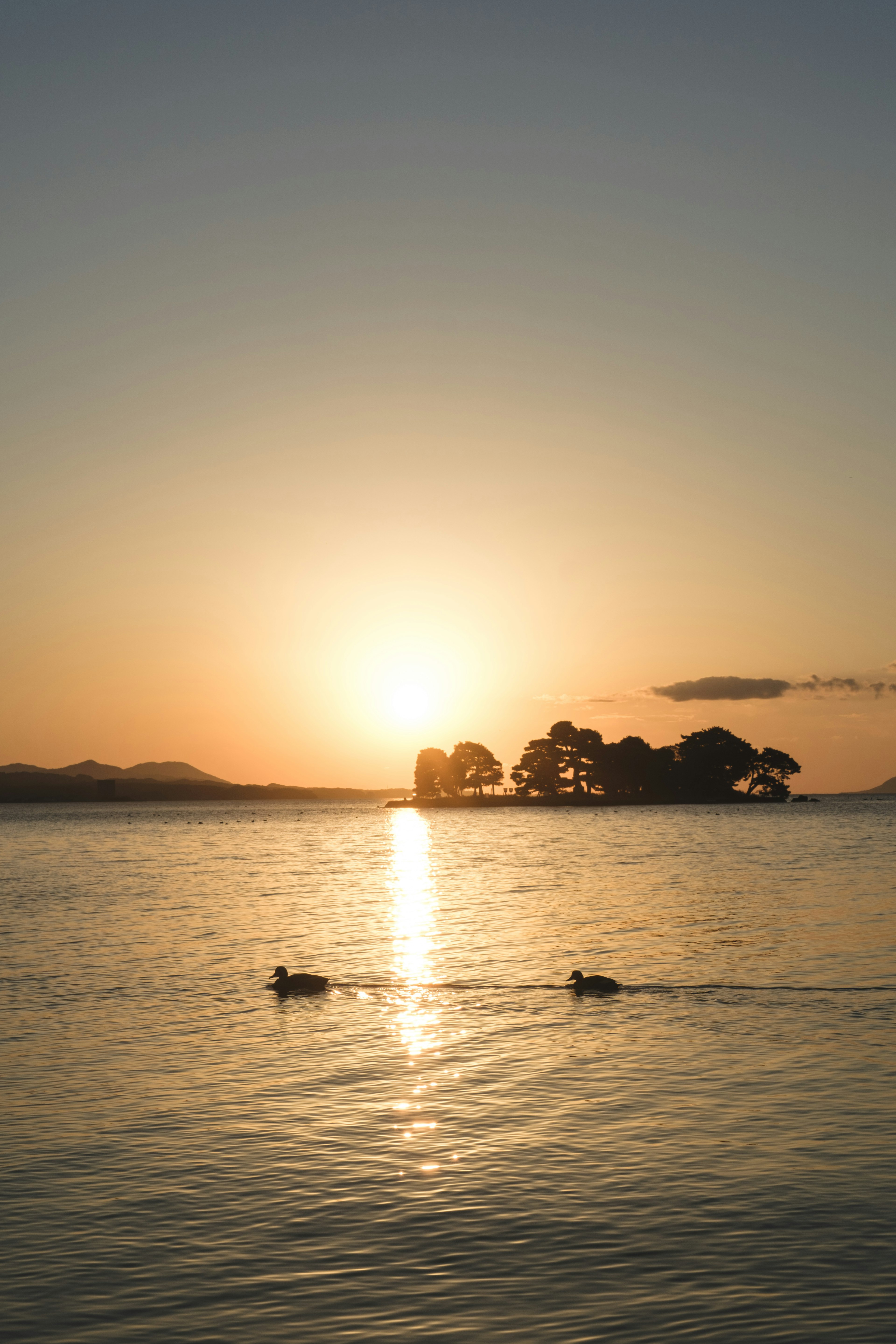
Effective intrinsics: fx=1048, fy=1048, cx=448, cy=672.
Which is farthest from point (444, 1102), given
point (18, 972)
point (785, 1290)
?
point (18, 972)

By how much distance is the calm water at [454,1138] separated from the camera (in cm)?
1166

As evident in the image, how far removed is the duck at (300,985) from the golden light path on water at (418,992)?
241 cm

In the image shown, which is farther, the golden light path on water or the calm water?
the golden light path on water

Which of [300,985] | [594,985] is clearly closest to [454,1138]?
[594,985]

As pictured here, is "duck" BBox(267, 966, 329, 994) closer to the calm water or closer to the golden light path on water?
the calm water

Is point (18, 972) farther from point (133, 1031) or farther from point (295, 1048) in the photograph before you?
point (295, 1048)

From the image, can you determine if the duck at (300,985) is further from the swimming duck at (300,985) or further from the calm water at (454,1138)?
the calm water at (454,1138)

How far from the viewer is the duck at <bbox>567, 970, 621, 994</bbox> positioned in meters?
29.0

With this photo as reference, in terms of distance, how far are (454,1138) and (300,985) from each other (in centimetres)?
1362

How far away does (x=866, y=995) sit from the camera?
27938mm

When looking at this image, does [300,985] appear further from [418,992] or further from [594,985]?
[594,985]

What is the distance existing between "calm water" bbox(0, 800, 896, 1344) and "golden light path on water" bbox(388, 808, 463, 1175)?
0.12 m

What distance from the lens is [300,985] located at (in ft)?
98.5

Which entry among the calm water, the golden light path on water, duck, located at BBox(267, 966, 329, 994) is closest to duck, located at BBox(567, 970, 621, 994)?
the calm water
